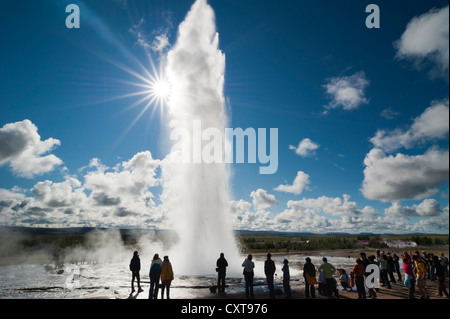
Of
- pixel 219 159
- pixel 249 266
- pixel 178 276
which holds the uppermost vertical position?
pixel 219 159

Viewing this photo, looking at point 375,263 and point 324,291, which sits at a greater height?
point 375,263

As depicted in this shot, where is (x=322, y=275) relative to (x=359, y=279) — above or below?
below

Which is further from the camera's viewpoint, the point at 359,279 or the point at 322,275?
the point at 322,275

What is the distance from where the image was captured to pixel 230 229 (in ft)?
78.7
